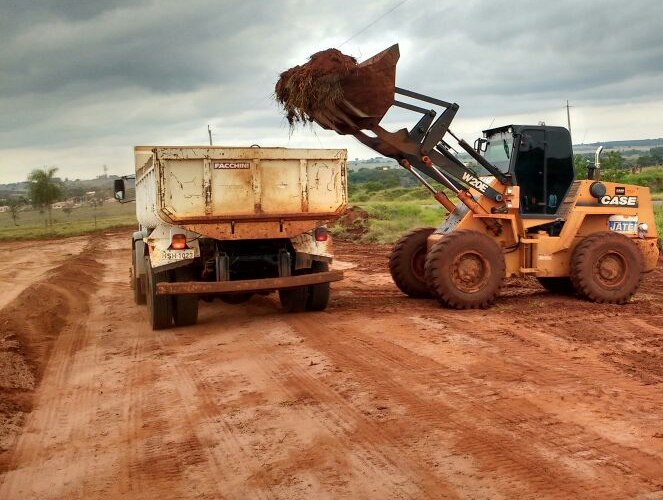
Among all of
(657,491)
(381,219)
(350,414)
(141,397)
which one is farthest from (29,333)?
(381,219)

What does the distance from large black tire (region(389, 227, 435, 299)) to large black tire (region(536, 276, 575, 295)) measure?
2.11 meters

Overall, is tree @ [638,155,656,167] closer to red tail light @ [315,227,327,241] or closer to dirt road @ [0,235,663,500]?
dirt road @ [0,235,663,500]

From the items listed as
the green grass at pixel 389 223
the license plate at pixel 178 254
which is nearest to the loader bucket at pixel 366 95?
the license plate at pixel 178 254

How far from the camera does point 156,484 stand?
4.87 metres

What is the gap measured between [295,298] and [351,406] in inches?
196

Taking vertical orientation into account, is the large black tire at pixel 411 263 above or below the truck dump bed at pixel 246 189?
below

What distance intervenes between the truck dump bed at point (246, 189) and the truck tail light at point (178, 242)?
237 millimetres

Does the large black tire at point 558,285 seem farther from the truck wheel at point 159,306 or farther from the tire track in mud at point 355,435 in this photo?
the truck wheel at point 159,306

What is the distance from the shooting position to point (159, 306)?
1015 centimetres

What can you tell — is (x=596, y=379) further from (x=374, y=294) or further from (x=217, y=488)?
→ (x=374, y=294)

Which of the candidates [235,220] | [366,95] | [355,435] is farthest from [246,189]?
[355,435]

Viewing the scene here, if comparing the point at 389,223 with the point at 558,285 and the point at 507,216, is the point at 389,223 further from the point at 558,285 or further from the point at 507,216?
the point at 507,216

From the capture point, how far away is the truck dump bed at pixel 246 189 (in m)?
9.57

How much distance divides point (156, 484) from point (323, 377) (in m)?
2.60
